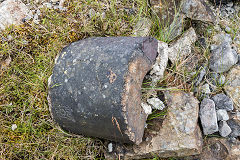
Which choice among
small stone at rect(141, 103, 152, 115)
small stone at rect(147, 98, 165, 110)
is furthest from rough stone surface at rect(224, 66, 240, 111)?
small stone at rect(141, 103, 152, 115)

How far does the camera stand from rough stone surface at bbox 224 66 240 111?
2633 mm

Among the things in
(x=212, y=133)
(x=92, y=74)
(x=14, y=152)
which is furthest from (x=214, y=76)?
(x=14, y=152)

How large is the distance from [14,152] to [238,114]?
2388 mm

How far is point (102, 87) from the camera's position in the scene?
197 cm

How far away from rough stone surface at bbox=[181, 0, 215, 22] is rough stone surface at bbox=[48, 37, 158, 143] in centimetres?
95

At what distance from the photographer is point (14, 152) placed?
96.0 inches

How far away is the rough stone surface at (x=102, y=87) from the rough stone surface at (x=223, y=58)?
0.94 m

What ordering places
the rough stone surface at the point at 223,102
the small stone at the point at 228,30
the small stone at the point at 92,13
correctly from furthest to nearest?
the small stone at the point at 228,30, the small stone at the point at 92,13, the rough stone surface at the point at 223,102

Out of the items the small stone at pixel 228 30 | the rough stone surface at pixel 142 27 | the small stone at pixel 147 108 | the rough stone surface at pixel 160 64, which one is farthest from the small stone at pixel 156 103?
the small stone at pixel 228 30

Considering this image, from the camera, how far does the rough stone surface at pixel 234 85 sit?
2.63 m

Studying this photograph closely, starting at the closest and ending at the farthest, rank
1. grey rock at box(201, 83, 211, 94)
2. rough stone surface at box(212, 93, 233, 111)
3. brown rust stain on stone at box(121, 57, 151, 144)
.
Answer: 1. brown rust stain on stone at box(121, 57, 151, 144)
2. rough stone surface at box(212, 93, 233, 111)
3. grey rock at box(201, 83, 211, 94)

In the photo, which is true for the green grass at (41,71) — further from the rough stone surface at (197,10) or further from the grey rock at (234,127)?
the grey rock at (234,127)

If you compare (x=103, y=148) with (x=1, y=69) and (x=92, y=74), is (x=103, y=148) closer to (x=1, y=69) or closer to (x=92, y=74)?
(x=92, y=74)

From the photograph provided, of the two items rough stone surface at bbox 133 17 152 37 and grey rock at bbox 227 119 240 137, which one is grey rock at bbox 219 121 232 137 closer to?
grey rock at bbox 227 119 240 137
